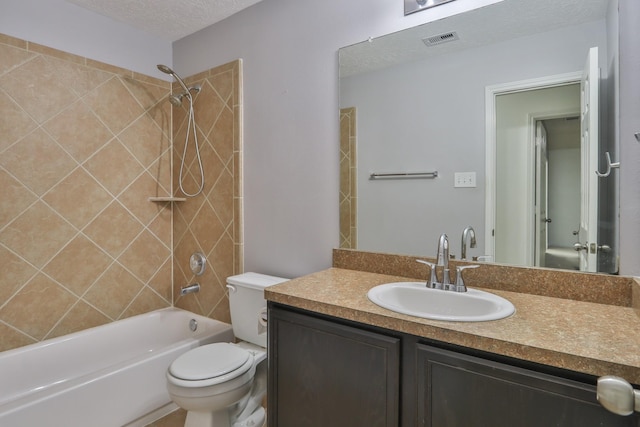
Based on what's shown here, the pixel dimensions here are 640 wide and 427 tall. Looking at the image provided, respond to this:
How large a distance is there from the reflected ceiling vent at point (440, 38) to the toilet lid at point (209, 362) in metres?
1.71

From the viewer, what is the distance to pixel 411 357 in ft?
3.36

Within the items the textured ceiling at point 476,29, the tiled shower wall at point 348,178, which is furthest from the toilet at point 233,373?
the textured ceiling at point 476,29

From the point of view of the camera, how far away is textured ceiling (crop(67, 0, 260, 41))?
6.88 feet

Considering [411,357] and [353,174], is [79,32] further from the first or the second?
[411,357]

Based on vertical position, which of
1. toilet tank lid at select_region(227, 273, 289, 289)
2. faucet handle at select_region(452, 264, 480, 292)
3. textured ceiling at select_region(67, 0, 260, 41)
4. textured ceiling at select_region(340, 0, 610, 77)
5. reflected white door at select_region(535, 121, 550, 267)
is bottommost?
toilet tank lid at select_region(227, 273, 289, 289)

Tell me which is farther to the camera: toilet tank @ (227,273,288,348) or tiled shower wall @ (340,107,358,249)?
toilet tank @ (227,273,288,348)

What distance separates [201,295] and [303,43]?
5.88ft

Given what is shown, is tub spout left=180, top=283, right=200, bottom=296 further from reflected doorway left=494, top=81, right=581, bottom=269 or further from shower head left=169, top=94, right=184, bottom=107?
reflected doorway left=494, top=81, right=581, bottom=269

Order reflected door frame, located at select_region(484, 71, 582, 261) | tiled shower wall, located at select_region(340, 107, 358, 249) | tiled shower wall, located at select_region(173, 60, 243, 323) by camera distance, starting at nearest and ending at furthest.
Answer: reflected door frame, located at select_region(484, 71, 582, 261) < tiled shower wall, located at select_region(340, 107, 358, 249) < tiled shower wall, located at select_region(173, 60, 243, 323)

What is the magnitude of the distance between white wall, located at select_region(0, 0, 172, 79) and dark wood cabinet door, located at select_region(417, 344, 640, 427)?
2.56 meters

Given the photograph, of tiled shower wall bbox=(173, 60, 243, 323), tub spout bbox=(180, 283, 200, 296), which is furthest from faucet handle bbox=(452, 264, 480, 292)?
tub spout bbox=(180, 283, 200, 296)

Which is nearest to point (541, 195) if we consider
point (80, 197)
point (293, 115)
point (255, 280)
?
point (293, 115)

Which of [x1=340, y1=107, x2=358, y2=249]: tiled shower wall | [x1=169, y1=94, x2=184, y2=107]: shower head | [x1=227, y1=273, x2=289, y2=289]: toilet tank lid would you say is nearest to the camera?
[x1=340, y1=107, x2=358, y2=249]: tiled shower wall

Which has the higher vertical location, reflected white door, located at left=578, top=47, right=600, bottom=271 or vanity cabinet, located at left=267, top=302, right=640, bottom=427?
reflected white door, located at left=578, top=47, right=600, bottom=271
